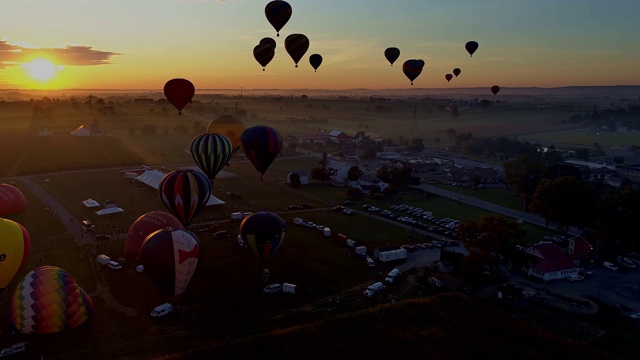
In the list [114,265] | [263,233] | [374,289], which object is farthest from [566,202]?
[114,265]

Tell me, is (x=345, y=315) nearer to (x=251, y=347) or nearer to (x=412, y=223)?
(x=251, y=347)

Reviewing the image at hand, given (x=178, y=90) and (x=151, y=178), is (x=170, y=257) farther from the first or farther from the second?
(x=151, y=178)

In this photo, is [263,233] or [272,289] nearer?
[272,289]

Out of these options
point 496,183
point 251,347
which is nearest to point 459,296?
point 251,347

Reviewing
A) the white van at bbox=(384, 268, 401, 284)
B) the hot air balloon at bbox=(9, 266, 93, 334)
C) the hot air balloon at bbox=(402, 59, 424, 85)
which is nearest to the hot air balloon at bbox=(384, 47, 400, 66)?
the hot air balloon at bbox=(402, 59, 424, 85)

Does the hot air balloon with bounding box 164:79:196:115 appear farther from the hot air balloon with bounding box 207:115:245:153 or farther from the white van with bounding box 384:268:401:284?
the white van with bounding box 384:268:401:284

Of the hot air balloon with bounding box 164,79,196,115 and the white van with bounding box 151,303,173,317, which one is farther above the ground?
the hot air balloon with bounding box 164,79,196,115
